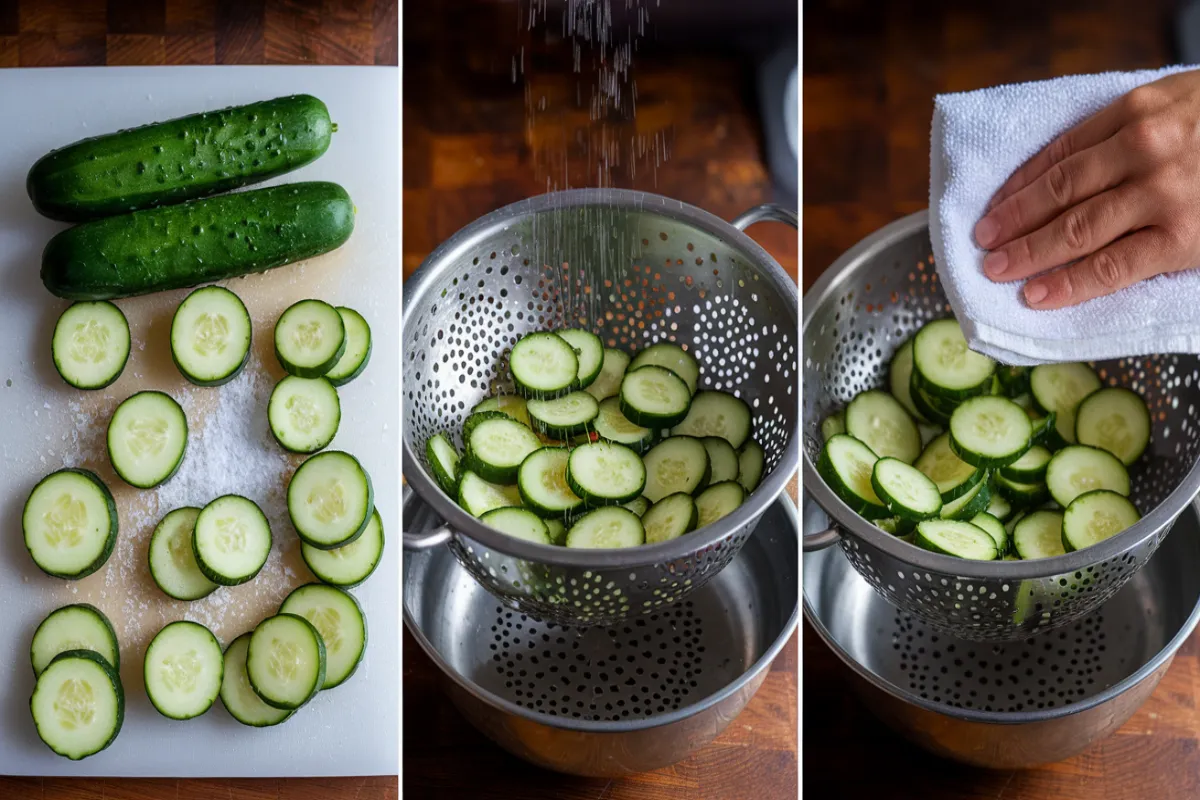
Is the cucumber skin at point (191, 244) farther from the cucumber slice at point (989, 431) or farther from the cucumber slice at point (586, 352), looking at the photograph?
the cucumber slice at point (989, 431)

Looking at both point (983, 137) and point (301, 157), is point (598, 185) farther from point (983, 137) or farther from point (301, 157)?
point (301, 157)

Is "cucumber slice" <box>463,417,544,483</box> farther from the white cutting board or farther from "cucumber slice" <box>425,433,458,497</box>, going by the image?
the white cutting board

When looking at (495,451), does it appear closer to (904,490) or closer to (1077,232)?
(904,490)

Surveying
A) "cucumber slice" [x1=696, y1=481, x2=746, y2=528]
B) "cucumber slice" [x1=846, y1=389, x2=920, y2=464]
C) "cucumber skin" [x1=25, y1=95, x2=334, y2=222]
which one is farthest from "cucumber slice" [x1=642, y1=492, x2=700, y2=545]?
"cucumber skin" [x1=25, y1=95, x2=334, y2=222]

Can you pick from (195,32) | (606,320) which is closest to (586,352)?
(606,320)

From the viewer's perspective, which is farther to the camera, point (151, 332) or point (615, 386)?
point (151, 332)

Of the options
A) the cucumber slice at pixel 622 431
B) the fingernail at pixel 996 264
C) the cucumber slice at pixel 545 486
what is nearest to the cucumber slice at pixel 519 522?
the cucumber slice at pixel 545 486

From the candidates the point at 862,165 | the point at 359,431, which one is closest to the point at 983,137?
the point at 862,165
